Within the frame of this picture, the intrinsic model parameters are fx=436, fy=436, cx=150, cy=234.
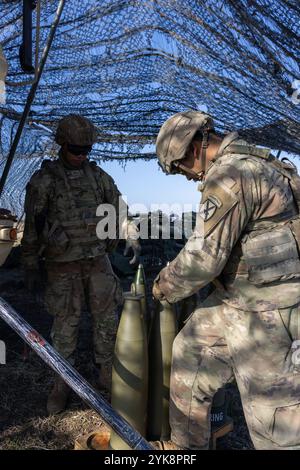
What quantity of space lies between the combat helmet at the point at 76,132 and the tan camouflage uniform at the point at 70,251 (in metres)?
0.22

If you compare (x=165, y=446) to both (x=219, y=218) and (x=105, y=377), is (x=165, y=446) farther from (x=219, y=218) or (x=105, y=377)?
(x=219, y=218)

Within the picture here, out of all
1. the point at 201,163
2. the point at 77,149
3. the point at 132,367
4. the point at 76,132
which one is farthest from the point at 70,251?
the point at 201,163

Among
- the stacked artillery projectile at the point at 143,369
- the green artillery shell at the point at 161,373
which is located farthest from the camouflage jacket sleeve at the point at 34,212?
the green artillery shell at the point at 161,373

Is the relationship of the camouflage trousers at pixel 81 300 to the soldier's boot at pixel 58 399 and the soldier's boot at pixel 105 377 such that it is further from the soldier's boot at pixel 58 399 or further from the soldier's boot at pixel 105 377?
the soldier's boot at pixel 58 399

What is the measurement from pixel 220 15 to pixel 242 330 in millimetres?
2289

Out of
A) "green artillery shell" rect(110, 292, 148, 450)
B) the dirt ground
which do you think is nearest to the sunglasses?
"green artillery shell" rect(110, 292, 148, 450)

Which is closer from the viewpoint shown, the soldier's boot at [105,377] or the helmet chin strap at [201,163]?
the helmet chin strap at [201,163]

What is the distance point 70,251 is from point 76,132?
0.84 meters

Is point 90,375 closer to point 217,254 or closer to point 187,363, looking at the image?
point 187,363

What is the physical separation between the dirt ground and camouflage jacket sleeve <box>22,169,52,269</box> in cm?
99

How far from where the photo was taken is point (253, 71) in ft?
11.8

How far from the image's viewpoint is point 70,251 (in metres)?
3.12

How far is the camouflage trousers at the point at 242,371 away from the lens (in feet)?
6.34

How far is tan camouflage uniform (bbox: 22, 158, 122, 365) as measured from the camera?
3102mm
